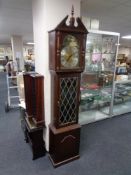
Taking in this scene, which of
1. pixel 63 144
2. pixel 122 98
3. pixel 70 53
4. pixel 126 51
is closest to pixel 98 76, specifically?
pixel 122 98

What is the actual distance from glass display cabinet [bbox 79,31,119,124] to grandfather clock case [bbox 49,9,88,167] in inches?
48.1

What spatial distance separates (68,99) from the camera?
1.92 metres

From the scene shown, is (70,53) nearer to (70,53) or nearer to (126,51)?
(70,53)

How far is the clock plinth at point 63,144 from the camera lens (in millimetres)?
1913

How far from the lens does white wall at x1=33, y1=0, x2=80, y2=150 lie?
175 centimetres

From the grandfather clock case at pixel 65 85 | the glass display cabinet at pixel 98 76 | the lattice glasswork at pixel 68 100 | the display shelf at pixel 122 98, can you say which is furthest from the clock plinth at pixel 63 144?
the display shelf at pixel 122 98

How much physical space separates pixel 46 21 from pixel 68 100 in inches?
41.1

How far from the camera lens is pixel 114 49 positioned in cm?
317

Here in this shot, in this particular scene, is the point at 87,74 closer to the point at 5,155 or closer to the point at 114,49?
the point at 114,49

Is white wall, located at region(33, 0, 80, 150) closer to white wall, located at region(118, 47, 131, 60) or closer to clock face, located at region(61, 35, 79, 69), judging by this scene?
clock face, located at region(61, 35, 79, 69)

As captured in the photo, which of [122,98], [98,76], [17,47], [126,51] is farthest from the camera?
[126,51]

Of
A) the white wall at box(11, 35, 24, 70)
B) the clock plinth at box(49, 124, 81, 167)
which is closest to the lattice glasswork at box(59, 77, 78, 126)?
the clock plinth at box(49, 124, 81, 167)

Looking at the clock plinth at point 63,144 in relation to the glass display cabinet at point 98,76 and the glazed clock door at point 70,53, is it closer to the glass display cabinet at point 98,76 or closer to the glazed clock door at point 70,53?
the glazed clock door at point 70,53

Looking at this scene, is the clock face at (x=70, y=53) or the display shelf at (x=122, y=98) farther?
the display shelf at (x=122, y=98)
